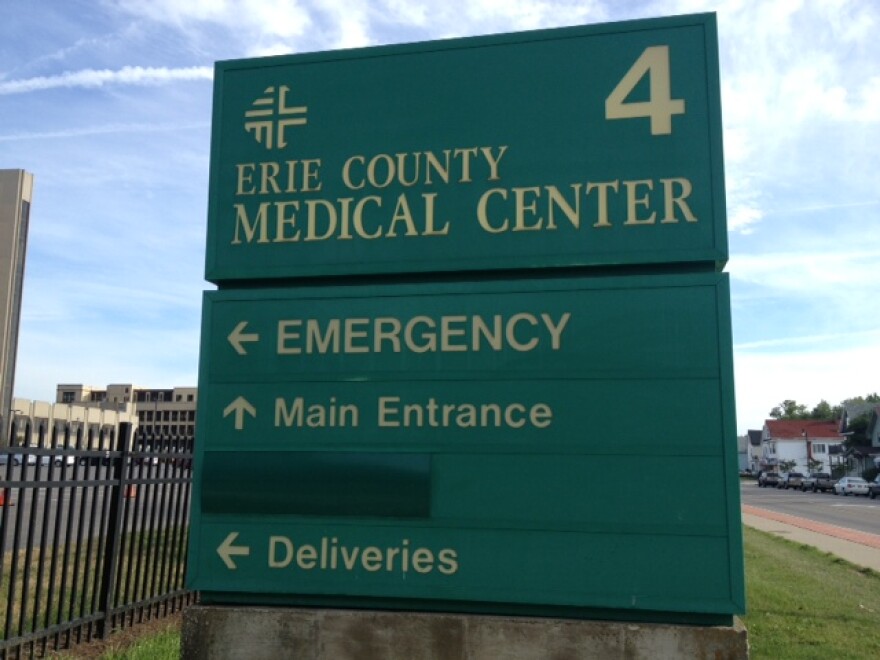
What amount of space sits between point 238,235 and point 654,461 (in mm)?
2058

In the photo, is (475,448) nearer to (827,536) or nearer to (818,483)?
(827,536)

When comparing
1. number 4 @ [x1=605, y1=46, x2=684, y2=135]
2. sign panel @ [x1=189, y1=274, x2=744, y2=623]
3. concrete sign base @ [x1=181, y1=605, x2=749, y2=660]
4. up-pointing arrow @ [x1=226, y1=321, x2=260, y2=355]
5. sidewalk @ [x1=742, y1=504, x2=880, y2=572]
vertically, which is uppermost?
number 4 @ [x1=605, y1=46, x2=684, y2=135]

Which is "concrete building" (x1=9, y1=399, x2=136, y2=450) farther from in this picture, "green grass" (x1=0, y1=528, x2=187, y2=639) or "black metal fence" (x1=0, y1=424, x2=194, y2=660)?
"green grass" (x1=0, y1=528, x2=187, y2=639)

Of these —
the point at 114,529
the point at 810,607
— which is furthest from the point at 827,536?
the point at 114,529

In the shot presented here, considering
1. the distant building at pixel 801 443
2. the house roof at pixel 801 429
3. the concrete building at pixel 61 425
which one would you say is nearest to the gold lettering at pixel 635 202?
the concrete building at pixel 61 425

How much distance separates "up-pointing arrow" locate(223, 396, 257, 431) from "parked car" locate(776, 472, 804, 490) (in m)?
64.9

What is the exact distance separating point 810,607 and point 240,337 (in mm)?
8557

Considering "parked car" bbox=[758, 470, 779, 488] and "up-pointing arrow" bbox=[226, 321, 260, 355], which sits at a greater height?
"up-pointing arrow" bbox=[226, 321, 260, 355]

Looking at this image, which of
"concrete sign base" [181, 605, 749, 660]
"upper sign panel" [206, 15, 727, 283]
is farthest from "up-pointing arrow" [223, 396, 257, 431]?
"concrete sign base" [181, 605, 749, 660]

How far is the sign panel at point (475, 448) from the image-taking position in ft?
10.3

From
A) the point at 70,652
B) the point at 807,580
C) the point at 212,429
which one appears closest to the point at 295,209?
the point at 212,429

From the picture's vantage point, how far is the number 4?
341cm

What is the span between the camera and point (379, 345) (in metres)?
3.45

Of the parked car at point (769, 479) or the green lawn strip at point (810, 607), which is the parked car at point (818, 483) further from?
the green lawn strip at point (810, 607)
